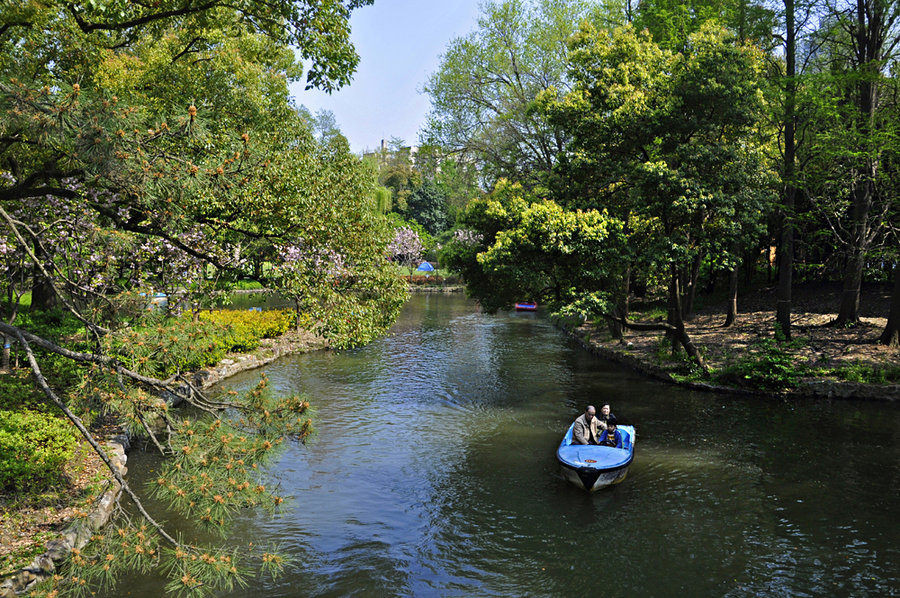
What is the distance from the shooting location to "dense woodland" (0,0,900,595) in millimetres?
5926

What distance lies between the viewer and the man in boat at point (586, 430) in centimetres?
1338

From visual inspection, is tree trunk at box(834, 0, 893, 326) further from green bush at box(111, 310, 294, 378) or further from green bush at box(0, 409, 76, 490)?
green bush at box(0, 409, 76, 490)

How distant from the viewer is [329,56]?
10.4 m

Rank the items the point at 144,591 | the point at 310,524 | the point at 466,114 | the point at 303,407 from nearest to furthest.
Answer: the point at 303,407 → the point at 144,591 → the point at 310,524 → the point at 466,114

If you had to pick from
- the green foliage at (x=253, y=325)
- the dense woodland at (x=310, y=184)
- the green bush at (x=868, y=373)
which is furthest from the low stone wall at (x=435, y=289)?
the green bush at (x=868, y=373)

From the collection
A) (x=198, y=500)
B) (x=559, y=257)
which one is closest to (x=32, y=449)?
(x=198, y=500)

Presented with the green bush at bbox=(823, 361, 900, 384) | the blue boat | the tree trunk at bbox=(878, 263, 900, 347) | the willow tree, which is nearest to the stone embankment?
the blue boat

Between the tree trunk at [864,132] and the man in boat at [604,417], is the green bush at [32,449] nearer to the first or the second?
the man in boat at [604,417]

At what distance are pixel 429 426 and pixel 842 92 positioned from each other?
20921 millimetres

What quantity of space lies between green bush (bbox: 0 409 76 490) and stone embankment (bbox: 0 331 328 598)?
81 centimetres

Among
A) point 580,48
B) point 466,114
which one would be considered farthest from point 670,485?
point 466,114

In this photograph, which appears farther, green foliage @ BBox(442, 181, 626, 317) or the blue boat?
green foliage @ BBox(442, 181, 626, 317)

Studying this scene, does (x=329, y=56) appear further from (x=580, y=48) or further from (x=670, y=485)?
(x=580, y=48)

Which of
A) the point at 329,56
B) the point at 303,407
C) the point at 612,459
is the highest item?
the point at 329,56
